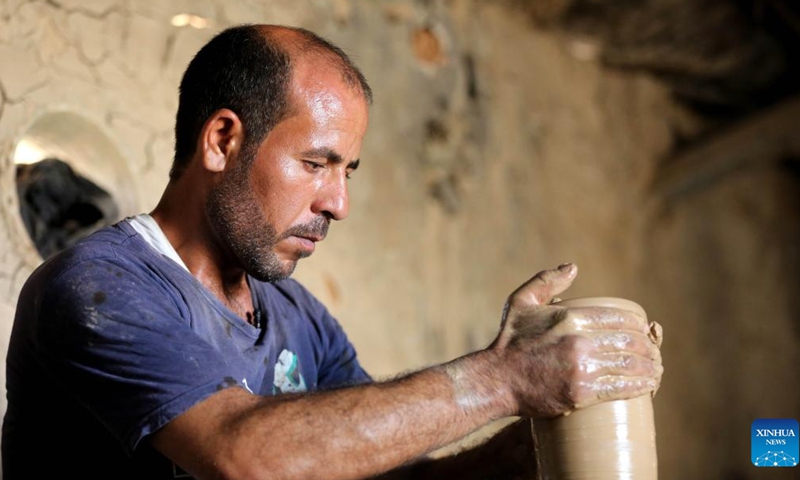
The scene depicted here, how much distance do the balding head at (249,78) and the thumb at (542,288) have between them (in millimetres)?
562

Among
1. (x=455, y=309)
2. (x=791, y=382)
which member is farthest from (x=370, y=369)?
(x=791, y=382)

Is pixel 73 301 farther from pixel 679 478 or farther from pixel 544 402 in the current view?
pixel 679 478

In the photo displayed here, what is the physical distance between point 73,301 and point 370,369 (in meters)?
2.02

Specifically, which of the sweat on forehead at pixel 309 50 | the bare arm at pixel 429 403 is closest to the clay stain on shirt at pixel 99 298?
the bare arm at pixel 429 403

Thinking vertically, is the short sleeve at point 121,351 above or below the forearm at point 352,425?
above

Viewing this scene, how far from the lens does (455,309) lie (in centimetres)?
401

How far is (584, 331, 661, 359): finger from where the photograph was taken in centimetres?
153

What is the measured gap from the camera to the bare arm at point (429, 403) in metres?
1.37

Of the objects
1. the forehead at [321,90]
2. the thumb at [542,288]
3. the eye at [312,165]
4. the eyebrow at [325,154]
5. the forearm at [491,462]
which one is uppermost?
the forehead at [321,90]

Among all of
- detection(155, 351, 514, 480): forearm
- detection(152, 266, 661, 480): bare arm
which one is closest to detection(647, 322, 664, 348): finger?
detection(152, 266, 661, 480): bare arm

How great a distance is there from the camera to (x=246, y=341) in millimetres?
1836

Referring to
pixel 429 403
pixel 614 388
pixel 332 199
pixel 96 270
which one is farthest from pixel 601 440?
pixel 96 270

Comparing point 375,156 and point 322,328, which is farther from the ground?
point 375,156

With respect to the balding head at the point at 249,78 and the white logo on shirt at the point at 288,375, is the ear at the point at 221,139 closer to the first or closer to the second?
the balding head at the point at 249,78
